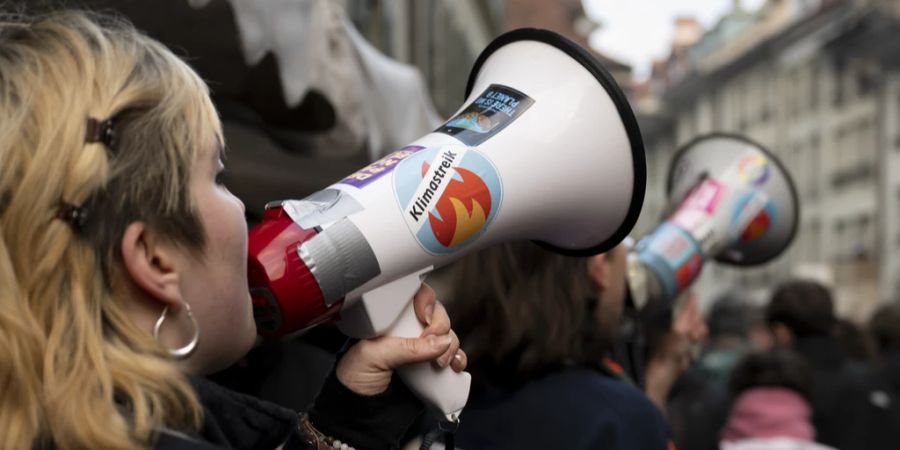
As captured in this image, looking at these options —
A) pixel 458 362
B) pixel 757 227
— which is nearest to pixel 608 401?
pixel 458 362

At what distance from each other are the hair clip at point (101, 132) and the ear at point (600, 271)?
1289 mm

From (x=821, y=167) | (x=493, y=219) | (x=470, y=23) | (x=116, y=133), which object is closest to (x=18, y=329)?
(x=116, y=133)

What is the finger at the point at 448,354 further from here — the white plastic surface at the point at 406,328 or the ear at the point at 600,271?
the ear at the point at 600,271

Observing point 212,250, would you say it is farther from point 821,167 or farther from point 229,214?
point 821,167

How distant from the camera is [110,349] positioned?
1372 mm

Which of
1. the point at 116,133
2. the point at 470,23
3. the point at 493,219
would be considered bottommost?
the point at 470,23

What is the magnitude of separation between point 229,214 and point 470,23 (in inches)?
856

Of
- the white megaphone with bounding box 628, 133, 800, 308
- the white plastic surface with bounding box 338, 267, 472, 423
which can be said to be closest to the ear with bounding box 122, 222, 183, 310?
the white plastic surface with bounding box 338, 267, 472, 423

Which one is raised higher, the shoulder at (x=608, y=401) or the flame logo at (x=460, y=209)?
the flame logo at (x=460, y=209)

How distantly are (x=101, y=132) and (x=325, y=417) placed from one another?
462 millimetres

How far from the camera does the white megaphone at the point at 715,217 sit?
275 cm

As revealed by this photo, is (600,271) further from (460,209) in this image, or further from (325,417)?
(325,417)

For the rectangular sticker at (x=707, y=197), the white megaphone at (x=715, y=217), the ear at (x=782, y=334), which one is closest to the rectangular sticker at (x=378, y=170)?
the white megaphone at (x=715, y=217)

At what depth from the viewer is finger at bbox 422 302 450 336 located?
1728 millimetres
